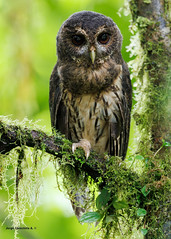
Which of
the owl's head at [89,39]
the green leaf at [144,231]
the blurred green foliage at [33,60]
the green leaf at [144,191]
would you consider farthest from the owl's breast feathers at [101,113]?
the green leaf at [144,231]

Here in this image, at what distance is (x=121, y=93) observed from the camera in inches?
127

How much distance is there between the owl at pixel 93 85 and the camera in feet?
10.2

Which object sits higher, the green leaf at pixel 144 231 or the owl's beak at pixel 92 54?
the owl's beak at pixel 92 54

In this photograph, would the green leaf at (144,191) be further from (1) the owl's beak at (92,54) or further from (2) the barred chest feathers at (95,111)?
(1) the owl's beak at (92,54)

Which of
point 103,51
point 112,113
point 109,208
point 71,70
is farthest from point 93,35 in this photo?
point 109,208

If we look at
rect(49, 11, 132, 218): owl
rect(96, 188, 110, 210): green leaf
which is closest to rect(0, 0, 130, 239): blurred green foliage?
rect(49, 11, 132, 218): owl

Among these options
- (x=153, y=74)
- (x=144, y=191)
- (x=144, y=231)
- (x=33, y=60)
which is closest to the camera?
(x=144, y=231)

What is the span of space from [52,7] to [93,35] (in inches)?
59.6

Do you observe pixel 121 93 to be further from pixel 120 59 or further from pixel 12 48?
pixel 12 48

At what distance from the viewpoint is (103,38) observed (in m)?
3.14

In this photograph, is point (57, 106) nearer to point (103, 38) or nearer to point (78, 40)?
point (78, 40)

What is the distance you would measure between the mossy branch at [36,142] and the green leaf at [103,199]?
0.14 metres

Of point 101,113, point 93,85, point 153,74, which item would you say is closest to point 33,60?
point 93,85

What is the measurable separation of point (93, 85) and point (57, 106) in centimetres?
37
